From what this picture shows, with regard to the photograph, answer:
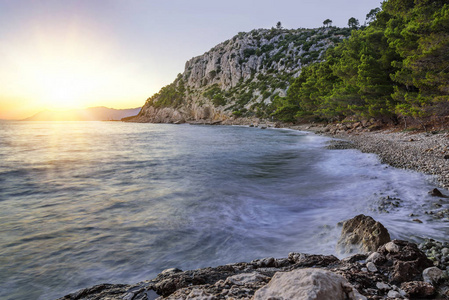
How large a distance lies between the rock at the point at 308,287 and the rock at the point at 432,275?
1.51 m

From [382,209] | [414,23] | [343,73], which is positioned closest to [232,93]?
[343,73]

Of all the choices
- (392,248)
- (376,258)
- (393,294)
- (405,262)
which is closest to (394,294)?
(393,294)

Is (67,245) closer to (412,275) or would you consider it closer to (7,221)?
(7,221)

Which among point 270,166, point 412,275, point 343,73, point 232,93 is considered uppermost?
point 232,93

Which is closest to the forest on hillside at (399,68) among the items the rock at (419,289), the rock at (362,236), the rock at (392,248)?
the rock at (362,236)

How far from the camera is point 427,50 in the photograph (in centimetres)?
1373

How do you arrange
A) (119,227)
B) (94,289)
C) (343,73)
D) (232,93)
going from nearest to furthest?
(94,289), (119,227), (343,73), (232,93)

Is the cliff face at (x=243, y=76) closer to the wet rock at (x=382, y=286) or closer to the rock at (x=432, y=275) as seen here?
the rock at (x=432, y=275)

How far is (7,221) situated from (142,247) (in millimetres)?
4692

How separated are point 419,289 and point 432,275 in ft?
1.22

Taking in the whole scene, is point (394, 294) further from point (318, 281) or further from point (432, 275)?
point (318, 281)

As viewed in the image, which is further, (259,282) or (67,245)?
(67,245)

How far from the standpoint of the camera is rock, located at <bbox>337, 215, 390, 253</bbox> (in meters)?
3.88

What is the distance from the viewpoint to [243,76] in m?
109
